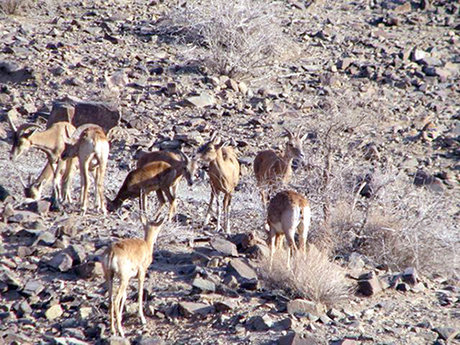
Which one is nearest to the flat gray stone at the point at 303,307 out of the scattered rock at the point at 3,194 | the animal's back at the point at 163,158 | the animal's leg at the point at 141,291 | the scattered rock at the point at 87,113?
the animal's leg at the point at 141,291

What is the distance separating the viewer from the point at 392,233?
13656 mm

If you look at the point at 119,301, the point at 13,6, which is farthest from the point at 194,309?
the point at 13,6

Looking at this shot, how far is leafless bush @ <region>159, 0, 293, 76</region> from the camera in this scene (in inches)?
888

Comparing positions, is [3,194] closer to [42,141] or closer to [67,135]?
[42,141]

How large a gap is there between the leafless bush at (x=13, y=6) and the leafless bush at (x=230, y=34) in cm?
399

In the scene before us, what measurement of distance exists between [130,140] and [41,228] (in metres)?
6.35

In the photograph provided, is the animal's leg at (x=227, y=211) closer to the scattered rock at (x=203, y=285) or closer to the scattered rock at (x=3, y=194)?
the scattered rock at (x=203, y=285)

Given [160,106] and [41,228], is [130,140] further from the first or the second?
[41,228]

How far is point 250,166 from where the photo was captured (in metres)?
18.5

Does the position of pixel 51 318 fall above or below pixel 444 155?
above

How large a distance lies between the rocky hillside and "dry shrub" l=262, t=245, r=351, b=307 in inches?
2.3

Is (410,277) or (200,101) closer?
(410,277)

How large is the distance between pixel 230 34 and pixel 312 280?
42.2 feet

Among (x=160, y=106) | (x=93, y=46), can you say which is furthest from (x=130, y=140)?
(x=93, y=46)
